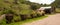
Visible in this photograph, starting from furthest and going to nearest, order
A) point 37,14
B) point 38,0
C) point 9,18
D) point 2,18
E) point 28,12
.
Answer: point 38,0
point 37,14
point 28,12
point 9,18
point 2,18

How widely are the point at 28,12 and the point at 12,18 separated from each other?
1695 millimetres

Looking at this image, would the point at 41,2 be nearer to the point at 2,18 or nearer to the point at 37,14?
the point at 37,14

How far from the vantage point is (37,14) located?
37.9ft

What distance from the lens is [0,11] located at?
792cm

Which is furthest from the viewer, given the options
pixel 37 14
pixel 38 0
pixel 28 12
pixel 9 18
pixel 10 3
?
pixel 38 0

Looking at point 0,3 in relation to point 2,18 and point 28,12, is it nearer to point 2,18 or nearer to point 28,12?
point 2,18

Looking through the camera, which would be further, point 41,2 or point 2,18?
point 41,2

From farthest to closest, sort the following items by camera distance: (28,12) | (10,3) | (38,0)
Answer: (38,0) < (28,12) < (10,3)

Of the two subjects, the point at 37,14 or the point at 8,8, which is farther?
the point at 37,14

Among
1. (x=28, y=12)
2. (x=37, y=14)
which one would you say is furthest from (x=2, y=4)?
(x=37, y=14)

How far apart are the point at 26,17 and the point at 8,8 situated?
5.53 ft

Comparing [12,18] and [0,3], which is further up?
[0,3]

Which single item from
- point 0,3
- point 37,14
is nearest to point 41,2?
point 37,14

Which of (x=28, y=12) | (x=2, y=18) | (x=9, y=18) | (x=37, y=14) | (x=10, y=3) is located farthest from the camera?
(x=37, y=14)
